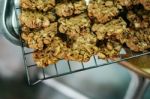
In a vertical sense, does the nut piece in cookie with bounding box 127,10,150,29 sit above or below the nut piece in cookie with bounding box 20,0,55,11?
below

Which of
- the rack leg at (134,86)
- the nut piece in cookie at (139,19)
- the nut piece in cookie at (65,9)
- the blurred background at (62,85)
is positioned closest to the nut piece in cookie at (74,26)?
the nut piece in cookie at (65,9)

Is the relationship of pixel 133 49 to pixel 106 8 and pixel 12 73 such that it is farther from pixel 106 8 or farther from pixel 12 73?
pixel 12 73

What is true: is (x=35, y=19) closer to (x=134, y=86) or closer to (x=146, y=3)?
(x=146, y=3)

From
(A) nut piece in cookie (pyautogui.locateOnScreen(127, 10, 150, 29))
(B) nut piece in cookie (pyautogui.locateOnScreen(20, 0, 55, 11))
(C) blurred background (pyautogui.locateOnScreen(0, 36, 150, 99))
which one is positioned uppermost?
(B) nut piece in cookie (pyautogui.locateOnScreen(20, 0, 55, 11))

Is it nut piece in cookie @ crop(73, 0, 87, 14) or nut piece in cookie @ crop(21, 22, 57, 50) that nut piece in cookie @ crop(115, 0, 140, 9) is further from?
nut piece in cookie @ crop(21, 22, 57, 50)

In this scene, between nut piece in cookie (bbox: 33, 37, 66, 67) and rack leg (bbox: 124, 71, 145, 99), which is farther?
rack leg (bbox: 124, 71, 145, 99)

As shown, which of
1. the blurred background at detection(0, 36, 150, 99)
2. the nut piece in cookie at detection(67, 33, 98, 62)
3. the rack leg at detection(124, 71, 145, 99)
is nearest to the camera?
the nut piece in cookie at detection(67, 33, 98, 62)

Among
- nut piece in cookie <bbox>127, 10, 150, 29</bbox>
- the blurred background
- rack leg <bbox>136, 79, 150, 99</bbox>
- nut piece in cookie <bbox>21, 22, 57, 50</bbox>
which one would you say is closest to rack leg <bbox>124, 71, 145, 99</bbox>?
rack leg <bbox>136, 79, 150, 99</bbox>

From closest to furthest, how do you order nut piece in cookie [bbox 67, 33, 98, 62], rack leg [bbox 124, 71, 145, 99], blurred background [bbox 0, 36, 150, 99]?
nut piece in cookie [bbox 67, 33, 98, 62], rack leg [bbox 124, 71, 145, 99], blurred background [bbox 0, 36, 150, 99]
